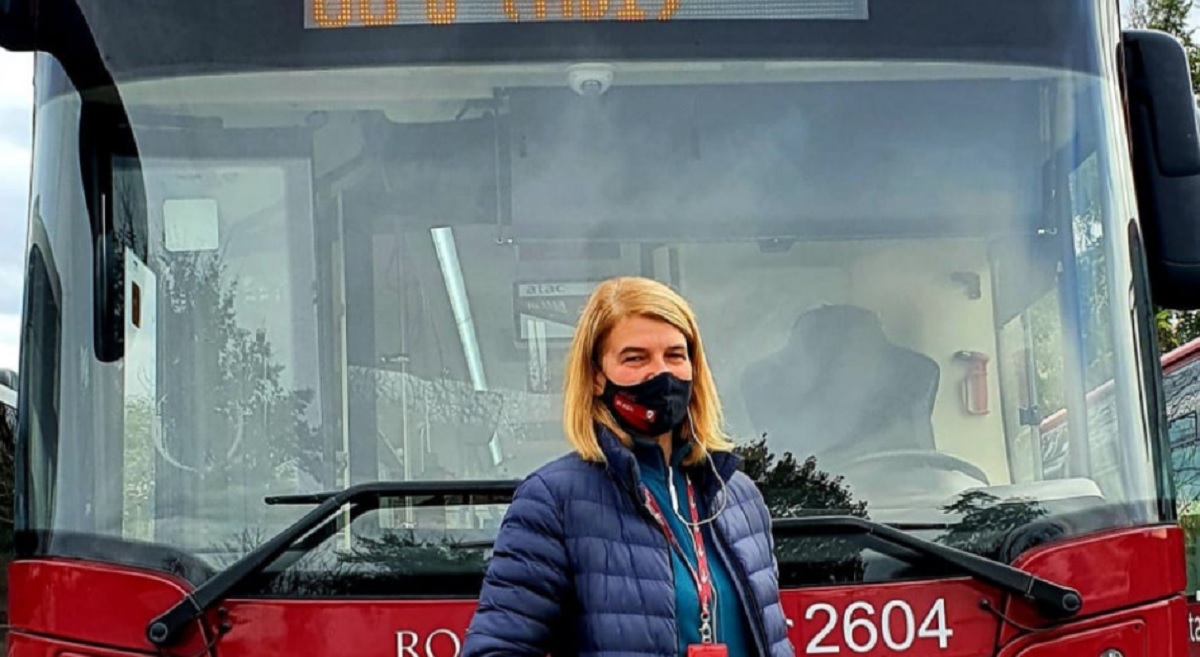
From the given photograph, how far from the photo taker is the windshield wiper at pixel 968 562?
11.1 feet

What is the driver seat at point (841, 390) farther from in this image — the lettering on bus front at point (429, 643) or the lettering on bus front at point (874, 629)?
the lettering on bus front at point (429, 643)

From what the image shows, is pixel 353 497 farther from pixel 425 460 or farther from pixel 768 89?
pixel 768 89

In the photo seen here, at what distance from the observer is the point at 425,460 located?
11.5 ft

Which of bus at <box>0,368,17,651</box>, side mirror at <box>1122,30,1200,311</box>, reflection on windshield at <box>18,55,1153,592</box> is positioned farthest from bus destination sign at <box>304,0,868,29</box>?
bus at <box>0,368,17,651</box>

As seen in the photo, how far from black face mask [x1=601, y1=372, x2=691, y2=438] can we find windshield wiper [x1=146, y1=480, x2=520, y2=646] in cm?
82

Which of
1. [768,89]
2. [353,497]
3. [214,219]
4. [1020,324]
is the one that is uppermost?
[768,89]

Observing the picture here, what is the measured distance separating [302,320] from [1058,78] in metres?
1.74

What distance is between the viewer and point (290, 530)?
3350mm

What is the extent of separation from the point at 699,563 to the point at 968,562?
101cm

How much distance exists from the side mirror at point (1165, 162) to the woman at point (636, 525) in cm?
154

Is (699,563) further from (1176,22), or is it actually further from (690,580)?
(1176,22)

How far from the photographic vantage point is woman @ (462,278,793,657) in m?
2.50

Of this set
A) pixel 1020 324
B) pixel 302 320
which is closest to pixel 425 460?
pixel 302 320

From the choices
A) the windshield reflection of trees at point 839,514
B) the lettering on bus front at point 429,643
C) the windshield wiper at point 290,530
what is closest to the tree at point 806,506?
the windshield reflection of trees at point 839,514
